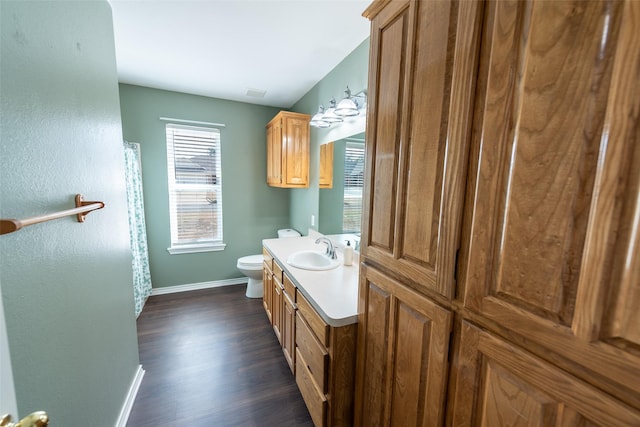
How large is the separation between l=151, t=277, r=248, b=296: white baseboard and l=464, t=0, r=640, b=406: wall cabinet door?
340cm

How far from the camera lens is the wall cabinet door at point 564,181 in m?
0.41

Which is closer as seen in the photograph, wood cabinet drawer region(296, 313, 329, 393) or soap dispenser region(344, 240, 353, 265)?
wood cabinet drawer region(296, 313, 329, 393)

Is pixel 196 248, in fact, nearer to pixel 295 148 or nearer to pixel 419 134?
pixel 295 148

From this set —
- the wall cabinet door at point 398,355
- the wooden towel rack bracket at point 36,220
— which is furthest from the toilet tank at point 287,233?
the wooden towel rack bracket at point 36,220

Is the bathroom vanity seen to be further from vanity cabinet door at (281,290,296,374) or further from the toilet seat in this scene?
the toilet seat

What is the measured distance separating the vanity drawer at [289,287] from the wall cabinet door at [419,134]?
31.2 inches

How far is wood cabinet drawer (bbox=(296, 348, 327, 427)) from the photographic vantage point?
126 centimetres

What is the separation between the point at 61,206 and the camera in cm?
97

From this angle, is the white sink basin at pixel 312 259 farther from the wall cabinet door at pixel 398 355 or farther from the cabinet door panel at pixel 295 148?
the cabinet door panel at pixel 295 148

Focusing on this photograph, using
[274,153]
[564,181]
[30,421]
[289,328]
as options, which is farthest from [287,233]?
[564,181]

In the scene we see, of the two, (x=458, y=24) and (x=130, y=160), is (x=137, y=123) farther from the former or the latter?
(x=458, y=24)

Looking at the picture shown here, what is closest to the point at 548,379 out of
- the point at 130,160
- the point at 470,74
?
the point at 470,74

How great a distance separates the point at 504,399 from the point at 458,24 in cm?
97

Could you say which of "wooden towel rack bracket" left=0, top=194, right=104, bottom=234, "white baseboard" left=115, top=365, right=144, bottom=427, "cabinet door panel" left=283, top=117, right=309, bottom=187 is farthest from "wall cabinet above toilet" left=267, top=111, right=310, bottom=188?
"white baseboard" left=115, top=365, right=144, bottom=427
